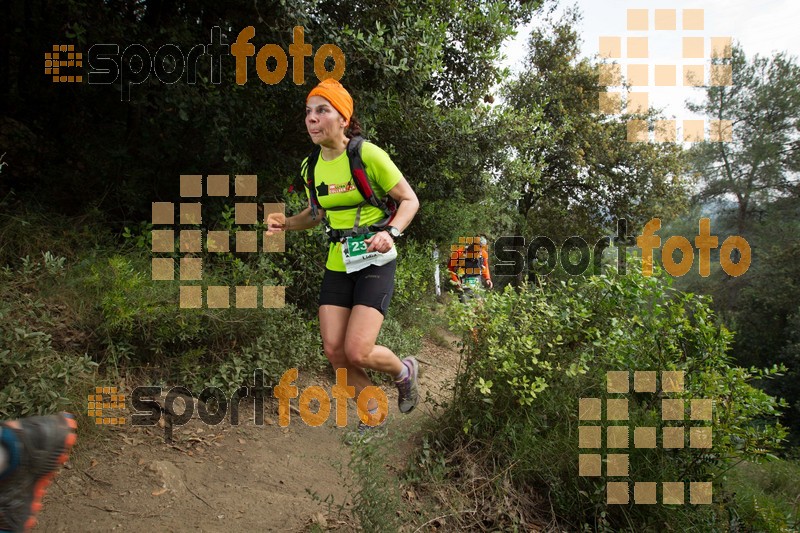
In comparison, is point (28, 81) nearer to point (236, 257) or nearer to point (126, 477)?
point (236, 257)

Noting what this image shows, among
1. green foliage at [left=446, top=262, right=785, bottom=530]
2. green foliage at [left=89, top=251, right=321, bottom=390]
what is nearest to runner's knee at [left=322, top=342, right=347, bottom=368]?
green foliage at [left=446, top=262, right=785, bottom=530]

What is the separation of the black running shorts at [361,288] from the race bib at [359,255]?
0.08 m

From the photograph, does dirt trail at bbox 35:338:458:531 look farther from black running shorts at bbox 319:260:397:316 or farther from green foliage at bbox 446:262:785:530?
black running shorts at bbox 319:260:397:316

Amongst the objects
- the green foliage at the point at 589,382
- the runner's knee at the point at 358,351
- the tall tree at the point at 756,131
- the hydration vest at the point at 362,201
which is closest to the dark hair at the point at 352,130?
the hydration vest at the point at 362,201

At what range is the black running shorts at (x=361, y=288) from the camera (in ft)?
12.1

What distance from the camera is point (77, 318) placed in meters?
4.71

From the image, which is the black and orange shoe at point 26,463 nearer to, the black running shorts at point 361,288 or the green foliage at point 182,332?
the black running shorts at point 361,288

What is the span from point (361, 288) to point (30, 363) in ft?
7.56

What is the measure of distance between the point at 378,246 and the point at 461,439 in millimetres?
1903

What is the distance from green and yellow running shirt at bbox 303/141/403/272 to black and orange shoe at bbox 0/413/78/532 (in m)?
1.99

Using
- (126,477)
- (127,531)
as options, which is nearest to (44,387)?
(126,477)

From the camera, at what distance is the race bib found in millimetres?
3652

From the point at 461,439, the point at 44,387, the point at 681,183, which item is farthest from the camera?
the point at 681,183

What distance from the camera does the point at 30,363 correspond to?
3.80 metres
